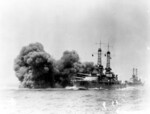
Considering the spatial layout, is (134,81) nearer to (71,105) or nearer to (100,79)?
(100,79)

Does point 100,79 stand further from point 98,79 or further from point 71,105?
point 71,105

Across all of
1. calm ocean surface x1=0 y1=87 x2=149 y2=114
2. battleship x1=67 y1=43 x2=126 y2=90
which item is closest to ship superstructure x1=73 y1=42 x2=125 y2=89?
battleship x1=67 y1=43 x2=126 y2=90

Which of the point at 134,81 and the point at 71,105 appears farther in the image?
Answer: the point at 134,81

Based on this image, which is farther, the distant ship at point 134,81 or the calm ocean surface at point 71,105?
the distant ship at point 134,81

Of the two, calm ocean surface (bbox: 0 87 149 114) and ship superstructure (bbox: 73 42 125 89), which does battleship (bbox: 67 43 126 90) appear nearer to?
ship superstructure (bbox: 73 42 125 89)

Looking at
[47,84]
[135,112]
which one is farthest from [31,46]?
[135,112]

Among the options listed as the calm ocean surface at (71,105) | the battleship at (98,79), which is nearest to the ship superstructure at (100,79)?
the battleship at (98,79)

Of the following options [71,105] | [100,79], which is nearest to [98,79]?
[100,79]

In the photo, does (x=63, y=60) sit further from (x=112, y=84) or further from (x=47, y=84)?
(x=112, y=84)

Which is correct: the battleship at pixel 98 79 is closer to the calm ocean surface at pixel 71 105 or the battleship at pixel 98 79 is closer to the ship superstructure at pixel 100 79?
the ship superstructure at pixel 100 79
